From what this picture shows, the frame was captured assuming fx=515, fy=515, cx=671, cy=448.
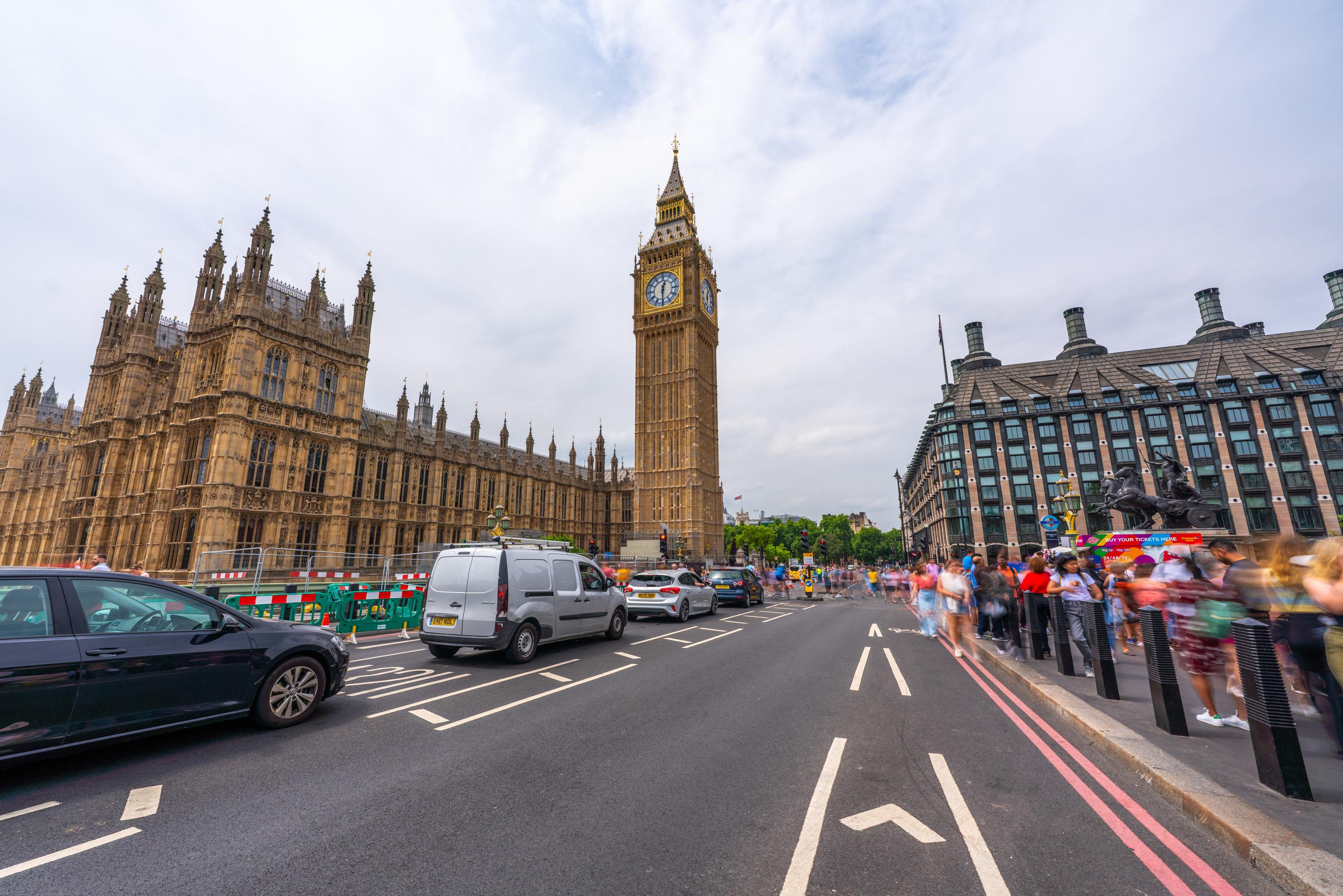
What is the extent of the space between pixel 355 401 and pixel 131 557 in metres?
15.4

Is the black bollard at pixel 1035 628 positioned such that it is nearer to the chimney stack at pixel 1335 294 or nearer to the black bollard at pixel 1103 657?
the black bollard at pixel 1103 657

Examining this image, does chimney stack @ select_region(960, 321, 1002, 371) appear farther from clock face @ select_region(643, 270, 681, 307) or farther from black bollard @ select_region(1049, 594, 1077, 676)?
black bollard @ select_region(1049, 594, 1077, 676)

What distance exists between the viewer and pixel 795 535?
10269 centimetres

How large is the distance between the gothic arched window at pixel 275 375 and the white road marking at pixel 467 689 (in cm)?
3089

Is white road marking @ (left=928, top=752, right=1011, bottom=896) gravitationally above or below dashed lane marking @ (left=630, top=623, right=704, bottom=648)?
above

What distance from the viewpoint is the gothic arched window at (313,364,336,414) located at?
32625 mm

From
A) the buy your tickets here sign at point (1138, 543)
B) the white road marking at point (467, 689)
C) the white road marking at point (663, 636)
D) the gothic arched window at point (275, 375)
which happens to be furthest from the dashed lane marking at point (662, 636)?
the gothic arched window at point (275, 375)

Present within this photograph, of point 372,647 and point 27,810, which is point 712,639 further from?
point 27,810

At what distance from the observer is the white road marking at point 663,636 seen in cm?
1119

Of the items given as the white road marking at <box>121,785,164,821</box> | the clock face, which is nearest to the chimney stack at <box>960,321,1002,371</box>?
the clock face

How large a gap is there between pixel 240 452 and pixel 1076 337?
8941cm

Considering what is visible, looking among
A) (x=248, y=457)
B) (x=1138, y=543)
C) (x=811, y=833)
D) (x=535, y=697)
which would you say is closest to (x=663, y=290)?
(x=248, y=457)

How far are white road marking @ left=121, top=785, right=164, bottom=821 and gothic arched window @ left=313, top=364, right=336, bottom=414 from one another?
33924 mm

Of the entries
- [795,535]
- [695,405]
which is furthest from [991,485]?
[795,535]
